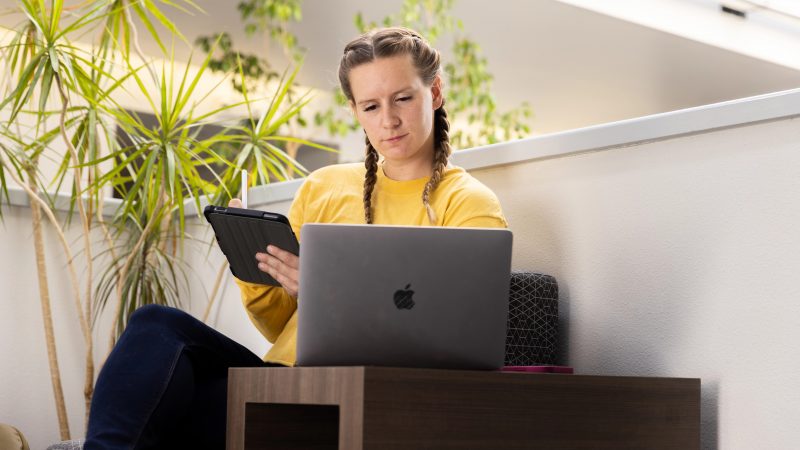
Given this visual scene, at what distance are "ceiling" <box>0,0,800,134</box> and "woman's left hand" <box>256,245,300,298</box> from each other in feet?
17.6

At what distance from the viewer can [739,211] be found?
186 cm

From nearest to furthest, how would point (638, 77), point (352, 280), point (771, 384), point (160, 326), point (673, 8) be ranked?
point (352, 280)
point (771, 384)
point (160, 326)
point (673, 8)
point (638, 77)

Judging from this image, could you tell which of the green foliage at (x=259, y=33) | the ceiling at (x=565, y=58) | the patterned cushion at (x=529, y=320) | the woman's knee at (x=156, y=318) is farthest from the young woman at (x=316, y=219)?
the ceiling at (x=565, y=58)

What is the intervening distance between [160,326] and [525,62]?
22.7 ft

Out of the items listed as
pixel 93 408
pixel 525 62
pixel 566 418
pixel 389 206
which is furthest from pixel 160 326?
pixel 525 62

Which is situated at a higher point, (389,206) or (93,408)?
(389,206)

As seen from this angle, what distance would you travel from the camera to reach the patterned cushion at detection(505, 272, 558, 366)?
204 cm

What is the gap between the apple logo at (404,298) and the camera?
5.12 feet

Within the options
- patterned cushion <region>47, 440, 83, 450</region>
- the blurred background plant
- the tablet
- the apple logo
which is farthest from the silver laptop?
the blurred background plant

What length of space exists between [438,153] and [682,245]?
1.82ft

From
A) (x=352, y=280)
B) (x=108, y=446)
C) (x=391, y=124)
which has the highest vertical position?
(x=391, y=124)

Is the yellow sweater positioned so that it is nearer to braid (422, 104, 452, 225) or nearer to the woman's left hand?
braid (422, 104, 452, 225)

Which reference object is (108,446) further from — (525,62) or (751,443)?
(525,62)

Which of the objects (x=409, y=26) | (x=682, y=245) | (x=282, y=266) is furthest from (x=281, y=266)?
(x=409, y=26)
